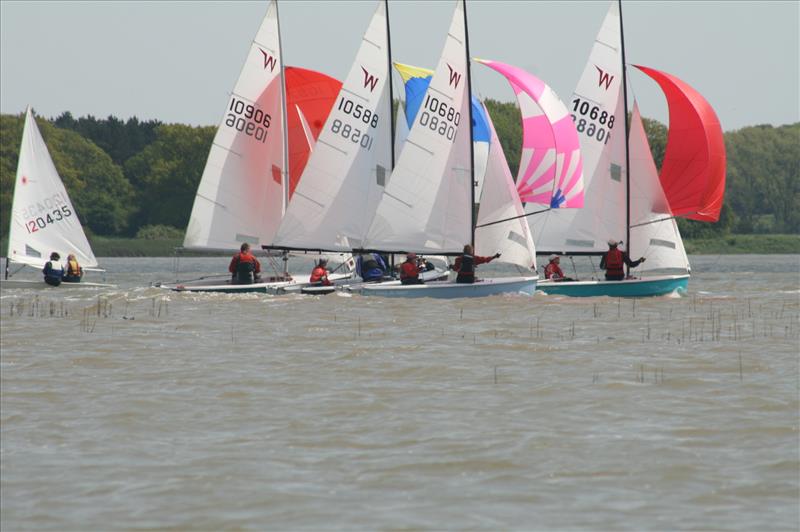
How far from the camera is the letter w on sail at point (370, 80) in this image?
33375 millimetres

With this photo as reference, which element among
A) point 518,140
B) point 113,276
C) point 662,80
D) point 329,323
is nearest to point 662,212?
point 662,80

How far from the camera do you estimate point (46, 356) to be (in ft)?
60.3

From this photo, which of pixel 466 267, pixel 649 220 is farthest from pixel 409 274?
pixel 649 220

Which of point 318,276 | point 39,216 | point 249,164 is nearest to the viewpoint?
point 318,276

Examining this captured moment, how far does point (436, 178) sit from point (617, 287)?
480 cm

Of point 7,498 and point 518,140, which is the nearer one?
point 7,498

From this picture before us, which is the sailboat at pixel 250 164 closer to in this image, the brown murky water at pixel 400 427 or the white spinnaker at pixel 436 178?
the white spinnaker at pixel 436 178

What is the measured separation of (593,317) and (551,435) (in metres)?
13.5

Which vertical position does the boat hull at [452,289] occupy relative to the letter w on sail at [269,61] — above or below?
below

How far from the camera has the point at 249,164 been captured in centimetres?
3484

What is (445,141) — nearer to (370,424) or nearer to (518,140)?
(370,424)

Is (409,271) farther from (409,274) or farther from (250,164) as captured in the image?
(250,164)

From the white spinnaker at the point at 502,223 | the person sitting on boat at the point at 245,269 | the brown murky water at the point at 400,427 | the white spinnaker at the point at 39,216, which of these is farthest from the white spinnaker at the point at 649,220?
the white spinnaker at the point at 39,216

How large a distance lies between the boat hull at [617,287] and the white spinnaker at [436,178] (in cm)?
253
